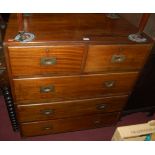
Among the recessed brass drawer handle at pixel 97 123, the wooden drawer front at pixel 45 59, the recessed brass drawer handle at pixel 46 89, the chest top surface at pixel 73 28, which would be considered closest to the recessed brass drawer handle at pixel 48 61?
the wooden drawer front at pixel 45 59

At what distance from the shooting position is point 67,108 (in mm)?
1443

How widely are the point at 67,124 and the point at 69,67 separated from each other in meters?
0.69

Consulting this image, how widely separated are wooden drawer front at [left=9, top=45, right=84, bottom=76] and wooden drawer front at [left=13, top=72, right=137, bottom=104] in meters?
0.08

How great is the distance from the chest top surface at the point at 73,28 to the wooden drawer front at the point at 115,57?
5 centimetres

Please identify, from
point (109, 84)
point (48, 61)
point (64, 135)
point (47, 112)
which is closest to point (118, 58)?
point (109, 84)

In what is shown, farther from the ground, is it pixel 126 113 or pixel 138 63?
pixel 138 63

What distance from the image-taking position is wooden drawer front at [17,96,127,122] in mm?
1358

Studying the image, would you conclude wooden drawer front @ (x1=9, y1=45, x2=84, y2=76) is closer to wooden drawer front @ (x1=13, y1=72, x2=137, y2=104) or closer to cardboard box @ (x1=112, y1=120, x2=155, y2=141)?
wooden drawer front @ (x1=13, y1=72, x2=137, y2=104)

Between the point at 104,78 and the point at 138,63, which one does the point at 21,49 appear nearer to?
the point at 104,78

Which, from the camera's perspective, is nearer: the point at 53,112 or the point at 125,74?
the point at 125,74

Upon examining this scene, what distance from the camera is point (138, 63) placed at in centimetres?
127

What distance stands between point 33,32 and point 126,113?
131 cm
